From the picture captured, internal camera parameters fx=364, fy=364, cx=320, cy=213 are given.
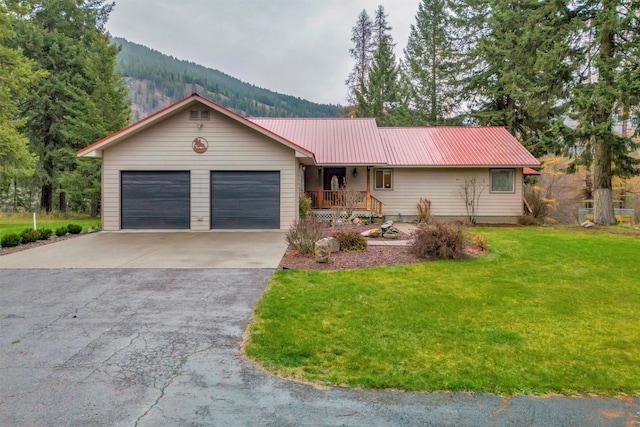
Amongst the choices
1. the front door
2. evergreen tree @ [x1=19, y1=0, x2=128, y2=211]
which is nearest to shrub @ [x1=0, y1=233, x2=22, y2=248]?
the front door

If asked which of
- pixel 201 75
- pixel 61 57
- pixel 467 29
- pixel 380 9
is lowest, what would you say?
pixel 61 57

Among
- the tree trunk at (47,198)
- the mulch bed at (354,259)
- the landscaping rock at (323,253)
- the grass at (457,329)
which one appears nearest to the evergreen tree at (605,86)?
the grass at (457,329)

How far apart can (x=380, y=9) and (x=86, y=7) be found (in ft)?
74.0

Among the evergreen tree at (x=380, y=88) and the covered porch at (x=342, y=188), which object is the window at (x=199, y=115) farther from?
the evergreen tree at (x=380, y=88)

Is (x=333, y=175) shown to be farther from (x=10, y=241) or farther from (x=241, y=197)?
(x=10, y=241)

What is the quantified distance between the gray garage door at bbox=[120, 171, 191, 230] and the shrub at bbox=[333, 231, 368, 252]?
Answer: 643 cm

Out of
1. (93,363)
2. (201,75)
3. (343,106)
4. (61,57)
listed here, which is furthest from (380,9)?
(201,75)

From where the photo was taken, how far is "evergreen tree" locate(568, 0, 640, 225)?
13.0 metres

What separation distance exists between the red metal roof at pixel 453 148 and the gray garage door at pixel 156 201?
8.99 m

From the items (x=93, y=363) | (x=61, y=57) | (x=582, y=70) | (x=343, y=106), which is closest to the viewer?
(x=93, y=363)

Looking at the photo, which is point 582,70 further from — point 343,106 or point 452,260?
point 343,106

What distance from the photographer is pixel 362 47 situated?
32.4 meters

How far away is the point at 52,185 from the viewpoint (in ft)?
71.5

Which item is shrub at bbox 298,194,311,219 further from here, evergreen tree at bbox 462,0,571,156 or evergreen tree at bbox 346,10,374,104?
evergreen tree at bbox 346,10,374,104
